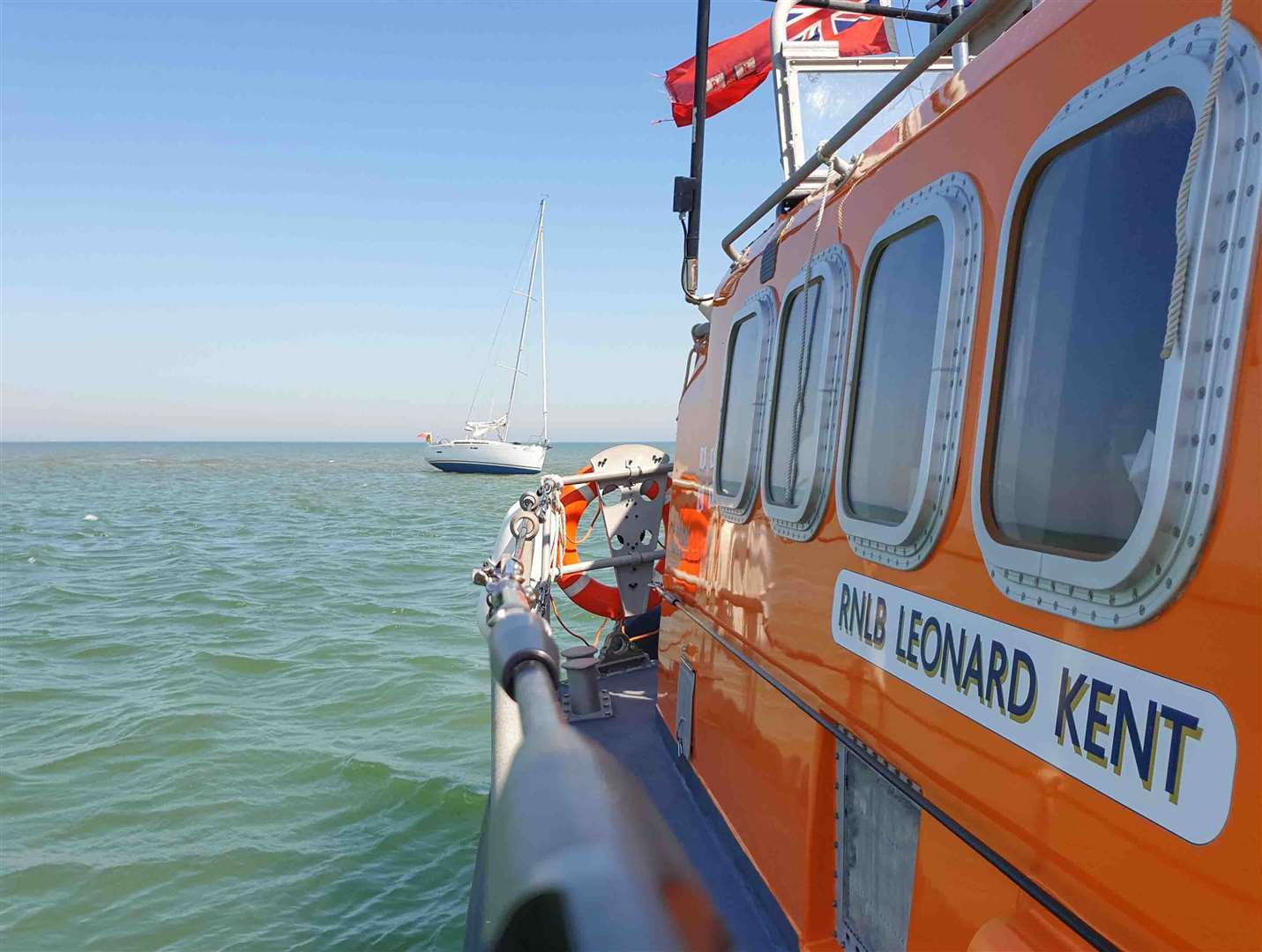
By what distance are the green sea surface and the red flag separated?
566cm

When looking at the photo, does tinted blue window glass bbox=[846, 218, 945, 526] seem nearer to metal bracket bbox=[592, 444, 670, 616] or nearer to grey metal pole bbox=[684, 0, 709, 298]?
grey metal pole bbox=[684, 0, 709, 298]

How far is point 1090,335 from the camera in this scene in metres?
1.65

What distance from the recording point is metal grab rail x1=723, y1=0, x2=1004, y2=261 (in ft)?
6.28

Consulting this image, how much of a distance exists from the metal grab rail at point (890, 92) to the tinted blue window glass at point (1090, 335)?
1.23 ft

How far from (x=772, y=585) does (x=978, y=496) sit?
1.34m

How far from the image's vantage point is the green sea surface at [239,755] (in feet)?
18.6

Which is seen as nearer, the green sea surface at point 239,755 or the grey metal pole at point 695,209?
the grey metal pole at point 695,209

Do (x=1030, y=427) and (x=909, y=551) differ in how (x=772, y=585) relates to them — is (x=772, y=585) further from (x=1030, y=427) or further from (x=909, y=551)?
(x=1030, y=427)

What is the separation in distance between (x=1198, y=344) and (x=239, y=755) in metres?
8.36

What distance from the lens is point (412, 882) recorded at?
600 cm

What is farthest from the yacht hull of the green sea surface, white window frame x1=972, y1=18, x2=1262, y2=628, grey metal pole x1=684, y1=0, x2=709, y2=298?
white window frame x1=972, y1=18, x2=1262, y2=628

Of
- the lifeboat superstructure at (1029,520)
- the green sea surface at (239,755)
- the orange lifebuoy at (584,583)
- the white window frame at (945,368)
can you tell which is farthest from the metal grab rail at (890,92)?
the green sea surface at (239,755)

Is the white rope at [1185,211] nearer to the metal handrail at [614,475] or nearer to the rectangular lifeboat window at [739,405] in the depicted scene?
the rectangular lifeboat window at [739,405]

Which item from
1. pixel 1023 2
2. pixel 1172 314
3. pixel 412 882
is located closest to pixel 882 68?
pixel 1023 2
